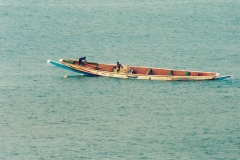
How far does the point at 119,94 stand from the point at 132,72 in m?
3.58

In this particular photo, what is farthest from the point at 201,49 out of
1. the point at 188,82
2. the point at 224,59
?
the point at 188,82

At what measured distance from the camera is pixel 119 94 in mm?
51625

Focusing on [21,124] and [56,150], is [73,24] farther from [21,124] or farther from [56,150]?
[56,150]

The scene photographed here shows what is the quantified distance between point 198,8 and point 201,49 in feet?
94.1

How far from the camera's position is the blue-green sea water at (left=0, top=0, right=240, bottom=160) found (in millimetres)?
41531

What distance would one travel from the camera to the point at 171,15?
88.1m

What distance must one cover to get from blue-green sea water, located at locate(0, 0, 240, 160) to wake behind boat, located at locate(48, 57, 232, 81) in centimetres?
52

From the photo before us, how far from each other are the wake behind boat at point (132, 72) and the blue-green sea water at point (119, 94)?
52 centimetres

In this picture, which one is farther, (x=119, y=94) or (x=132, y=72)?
(x=132, y=72)

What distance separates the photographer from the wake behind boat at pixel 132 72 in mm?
53031

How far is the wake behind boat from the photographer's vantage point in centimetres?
5303

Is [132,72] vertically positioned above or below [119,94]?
above

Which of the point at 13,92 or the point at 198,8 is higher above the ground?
the point at 198,8

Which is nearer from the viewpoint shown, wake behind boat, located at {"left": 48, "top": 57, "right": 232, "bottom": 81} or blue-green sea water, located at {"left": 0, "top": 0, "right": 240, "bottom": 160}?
blue-green sea water, located at {"left": 0, "top": 0, "right": 240, "bottom": 160}
